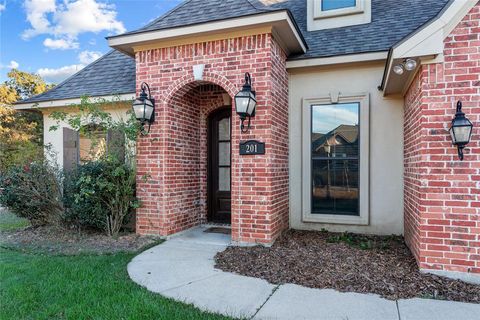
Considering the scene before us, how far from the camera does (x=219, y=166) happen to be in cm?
659

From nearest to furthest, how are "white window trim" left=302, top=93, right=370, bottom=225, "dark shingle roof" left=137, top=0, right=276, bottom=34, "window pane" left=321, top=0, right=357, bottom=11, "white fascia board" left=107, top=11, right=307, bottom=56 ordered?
"white fascia board" left=107, top=11, right=307, bottom=56 < "dark shingle roof" left=137, top=0, right=276, bottom=34 < "white window trim" left=302, top=93, right=370, bottom=225 < "window pane" left=321, top=0, right=357, bottom=11

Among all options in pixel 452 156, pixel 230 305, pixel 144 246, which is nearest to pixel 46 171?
pixel 144 246

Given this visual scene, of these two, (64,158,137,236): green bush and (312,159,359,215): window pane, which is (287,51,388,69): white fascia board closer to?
(312,159,359,215): window pane

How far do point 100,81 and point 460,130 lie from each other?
7.25m

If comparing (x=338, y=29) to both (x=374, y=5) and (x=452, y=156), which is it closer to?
(x=374, y=5)

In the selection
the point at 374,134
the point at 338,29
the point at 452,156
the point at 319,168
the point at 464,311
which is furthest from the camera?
the point at 338,29

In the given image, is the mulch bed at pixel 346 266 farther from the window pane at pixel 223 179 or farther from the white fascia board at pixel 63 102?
the white fascia board at pixel 63 102

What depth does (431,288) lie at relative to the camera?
3.24m

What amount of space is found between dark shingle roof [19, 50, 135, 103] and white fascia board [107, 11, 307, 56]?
1.30 metres

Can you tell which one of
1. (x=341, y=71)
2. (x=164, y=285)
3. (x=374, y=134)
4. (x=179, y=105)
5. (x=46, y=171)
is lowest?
(x=164, y=285)

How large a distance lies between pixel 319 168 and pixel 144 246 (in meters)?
3.44

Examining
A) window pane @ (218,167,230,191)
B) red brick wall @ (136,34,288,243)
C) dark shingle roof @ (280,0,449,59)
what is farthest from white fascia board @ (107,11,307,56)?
window pane @ (218,167,230,191)

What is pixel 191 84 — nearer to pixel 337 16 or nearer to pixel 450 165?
pixel 337 16

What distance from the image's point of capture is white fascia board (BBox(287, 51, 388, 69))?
17.0 feet
